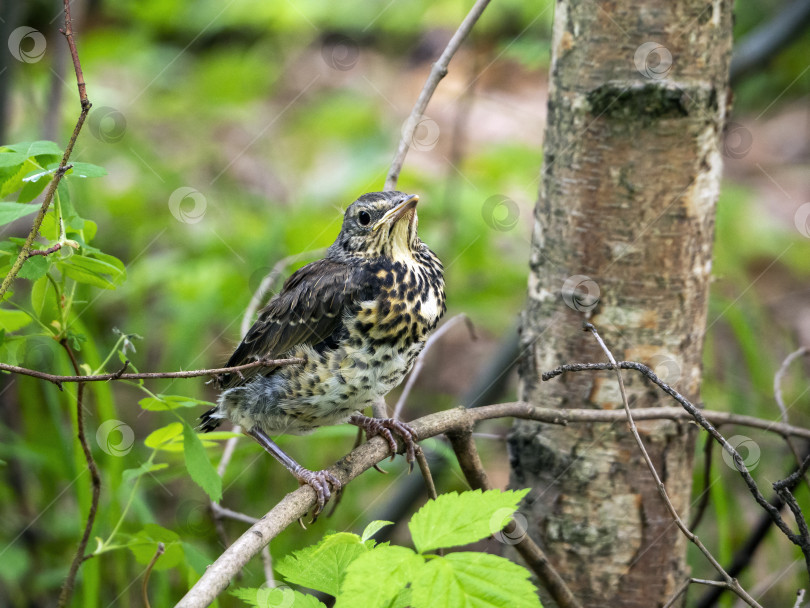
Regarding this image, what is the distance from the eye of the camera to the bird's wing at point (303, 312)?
2.30 meters

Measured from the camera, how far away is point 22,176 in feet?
5.36

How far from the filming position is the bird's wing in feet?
7.55

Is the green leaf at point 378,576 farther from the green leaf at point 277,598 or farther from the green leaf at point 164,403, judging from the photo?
the green leaf at point 164,403

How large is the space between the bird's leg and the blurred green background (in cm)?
33

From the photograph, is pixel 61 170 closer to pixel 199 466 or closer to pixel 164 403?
pixel 164 403

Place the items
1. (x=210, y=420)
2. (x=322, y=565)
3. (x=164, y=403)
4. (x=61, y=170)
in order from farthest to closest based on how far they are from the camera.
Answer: (x=210, y=420)
(x=164, y=403)
(x=322, y=565)
(x=61, y=170)

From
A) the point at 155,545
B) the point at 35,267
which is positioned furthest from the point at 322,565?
the point at 35,267

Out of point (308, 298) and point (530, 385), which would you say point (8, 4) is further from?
point (530, 385)

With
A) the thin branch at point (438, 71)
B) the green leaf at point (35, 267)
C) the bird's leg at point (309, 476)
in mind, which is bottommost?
the bird's leg at point (309, 476)

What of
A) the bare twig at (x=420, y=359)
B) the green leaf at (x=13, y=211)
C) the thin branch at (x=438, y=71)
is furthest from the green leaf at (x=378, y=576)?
the thin branch at (x=438, y=71)

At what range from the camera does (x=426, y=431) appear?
1890 millimetres

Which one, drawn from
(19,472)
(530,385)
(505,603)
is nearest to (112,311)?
(19,472)

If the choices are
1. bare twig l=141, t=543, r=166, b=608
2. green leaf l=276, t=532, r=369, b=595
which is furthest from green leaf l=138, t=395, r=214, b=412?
green leaf l=276, t=532, r=369, b=595

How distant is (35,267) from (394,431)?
3.51ft
